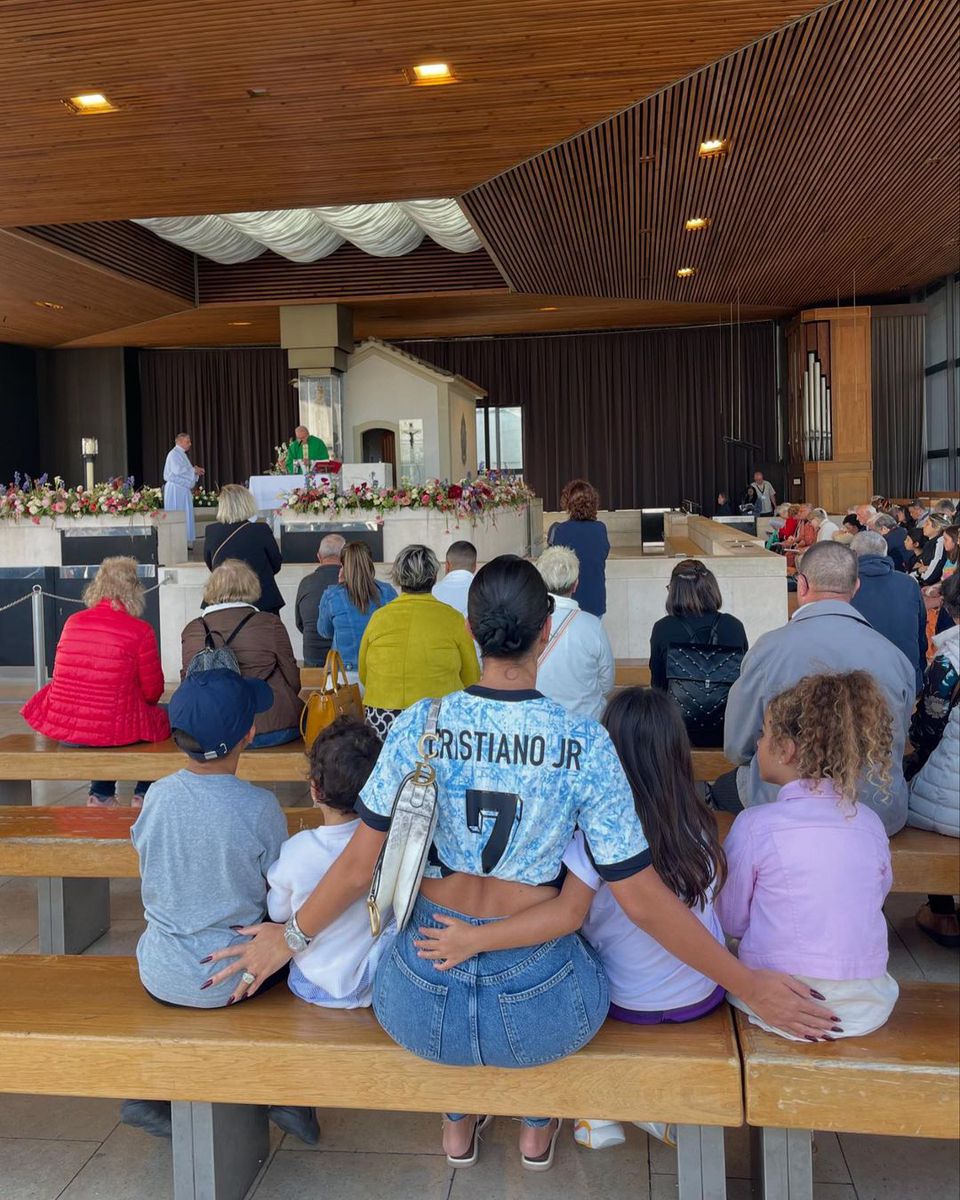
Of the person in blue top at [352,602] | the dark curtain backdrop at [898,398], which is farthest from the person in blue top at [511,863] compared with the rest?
the dark curtain backdrop at [898,398]

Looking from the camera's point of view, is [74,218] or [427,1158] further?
[74,218]

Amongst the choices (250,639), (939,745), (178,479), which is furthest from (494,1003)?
(178,479)

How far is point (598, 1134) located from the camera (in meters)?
2.60

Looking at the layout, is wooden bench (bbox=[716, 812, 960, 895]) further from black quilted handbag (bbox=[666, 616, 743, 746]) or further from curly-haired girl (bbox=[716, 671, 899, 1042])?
black quilted handbag (bbox=[666, 616, 743, 746])

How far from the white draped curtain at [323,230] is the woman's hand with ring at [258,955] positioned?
34.7 ft

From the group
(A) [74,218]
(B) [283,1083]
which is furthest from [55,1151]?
(A) [74,218]

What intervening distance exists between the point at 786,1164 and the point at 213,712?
1528 millimetres

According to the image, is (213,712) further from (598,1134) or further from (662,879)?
(598,1134)

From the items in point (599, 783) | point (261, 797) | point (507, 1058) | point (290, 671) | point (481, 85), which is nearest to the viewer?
point (599, 783)

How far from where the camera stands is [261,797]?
2613mm

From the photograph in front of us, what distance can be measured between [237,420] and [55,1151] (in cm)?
2191

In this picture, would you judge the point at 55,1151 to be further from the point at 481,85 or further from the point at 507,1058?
the point at 481,85

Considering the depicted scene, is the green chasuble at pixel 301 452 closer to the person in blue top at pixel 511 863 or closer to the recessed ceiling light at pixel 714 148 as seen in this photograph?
the recessed ceiling light at pixel 714 148

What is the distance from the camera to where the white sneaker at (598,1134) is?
259 cm
